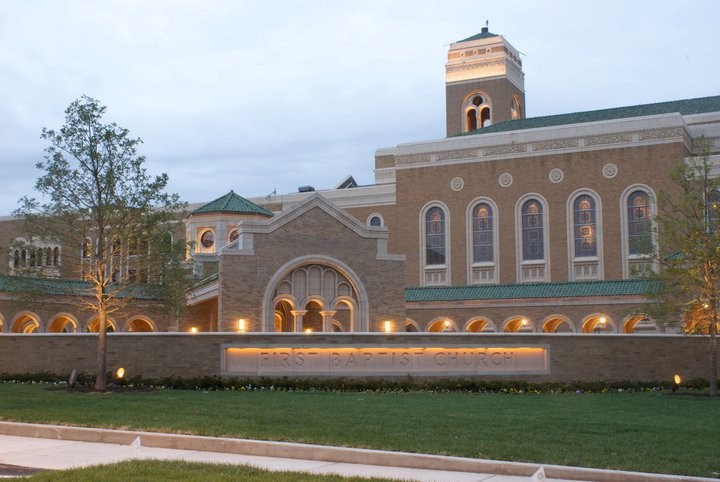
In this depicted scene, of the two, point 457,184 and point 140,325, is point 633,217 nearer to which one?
point 457,184

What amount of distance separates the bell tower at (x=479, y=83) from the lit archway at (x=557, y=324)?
935 inches

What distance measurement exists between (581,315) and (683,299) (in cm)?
1321

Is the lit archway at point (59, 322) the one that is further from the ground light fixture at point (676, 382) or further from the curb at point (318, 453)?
the ground light fixture at point (676, 382)

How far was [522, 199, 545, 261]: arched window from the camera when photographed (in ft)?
163

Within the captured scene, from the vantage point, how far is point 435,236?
52281 mm

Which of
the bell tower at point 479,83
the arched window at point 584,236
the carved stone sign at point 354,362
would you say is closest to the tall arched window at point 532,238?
the arched window at point 584,236

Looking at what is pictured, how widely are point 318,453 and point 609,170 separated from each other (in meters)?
39.0

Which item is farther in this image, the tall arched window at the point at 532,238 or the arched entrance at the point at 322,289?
the tall arched window at the point at 532,238

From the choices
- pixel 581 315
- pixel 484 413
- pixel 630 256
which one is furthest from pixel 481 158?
pixel 484 413

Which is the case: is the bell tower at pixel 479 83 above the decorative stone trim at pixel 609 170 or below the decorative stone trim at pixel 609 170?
above

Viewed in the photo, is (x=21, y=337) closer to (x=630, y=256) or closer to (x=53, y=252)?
(x=53, y=252)

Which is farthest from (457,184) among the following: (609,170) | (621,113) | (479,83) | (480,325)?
(479,83)

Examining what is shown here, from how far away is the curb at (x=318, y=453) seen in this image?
35.8 feet

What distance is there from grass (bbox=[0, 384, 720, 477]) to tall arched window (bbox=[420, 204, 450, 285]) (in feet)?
90.4
